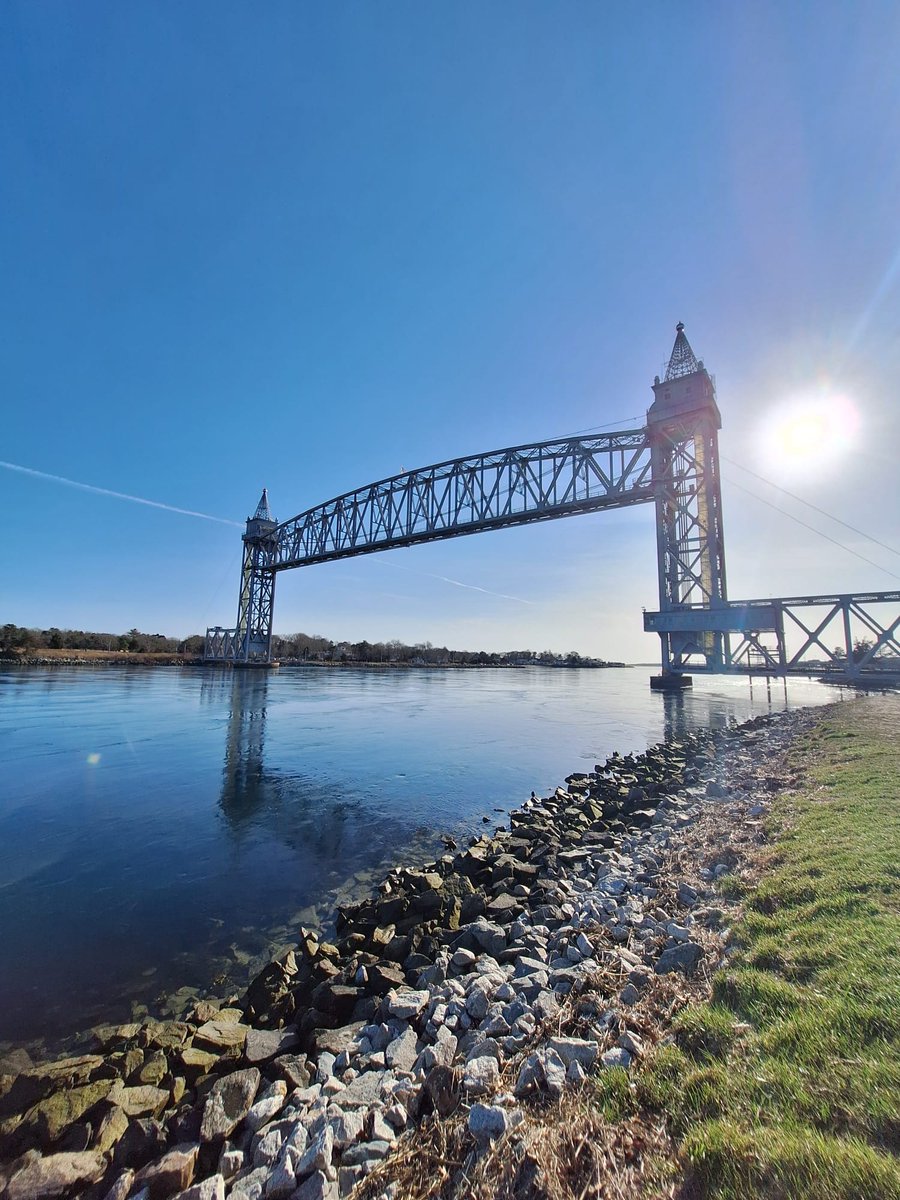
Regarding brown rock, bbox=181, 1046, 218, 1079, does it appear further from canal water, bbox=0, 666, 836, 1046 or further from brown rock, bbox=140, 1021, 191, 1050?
canal water, bbox=0, 666, 836, 1046

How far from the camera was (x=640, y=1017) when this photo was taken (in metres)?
3.02

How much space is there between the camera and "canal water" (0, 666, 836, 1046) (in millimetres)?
4996

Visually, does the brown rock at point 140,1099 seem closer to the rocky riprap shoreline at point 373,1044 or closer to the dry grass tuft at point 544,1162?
the rocky riprap shoreline at point 373,1044

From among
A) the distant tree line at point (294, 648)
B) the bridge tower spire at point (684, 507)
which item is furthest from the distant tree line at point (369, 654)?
the bridge tower spire at point (684, 507)

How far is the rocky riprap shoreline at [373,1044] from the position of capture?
2.58 meters

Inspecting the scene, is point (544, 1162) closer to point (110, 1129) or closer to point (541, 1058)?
point (541, 1058)

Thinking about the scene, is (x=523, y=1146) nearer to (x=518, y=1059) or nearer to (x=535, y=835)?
(x=518, y=1059)

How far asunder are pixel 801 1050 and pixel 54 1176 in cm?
385

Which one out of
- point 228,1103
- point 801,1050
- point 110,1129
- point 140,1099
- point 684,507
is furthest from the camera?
point 684,507

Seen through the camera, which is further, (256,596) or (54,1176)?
(256,596)

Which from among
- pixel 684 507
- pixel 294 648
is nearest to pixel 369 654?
pixel 294 648

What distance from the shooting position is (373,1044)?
3447mm

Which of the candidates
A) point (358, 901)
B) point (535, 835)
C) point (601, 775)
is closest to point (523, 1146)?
point (358, 901)

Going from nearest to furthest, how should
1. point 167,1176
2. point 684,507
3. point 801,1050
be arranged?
point 801,1050, point 167,1176, point 684,507
